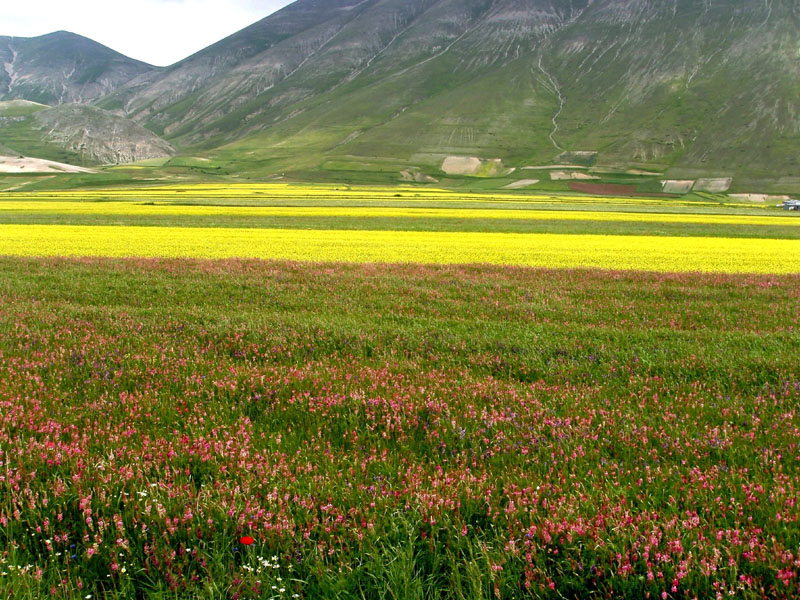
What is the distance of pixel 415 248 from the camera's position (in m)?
27.4

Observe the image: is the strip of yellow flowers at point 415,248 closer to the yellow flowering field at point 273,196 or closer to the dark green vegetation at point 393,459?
the dark green vegetation at point 393,459

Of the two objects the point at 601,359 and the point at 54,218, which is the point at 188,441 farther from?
the point at 54,218

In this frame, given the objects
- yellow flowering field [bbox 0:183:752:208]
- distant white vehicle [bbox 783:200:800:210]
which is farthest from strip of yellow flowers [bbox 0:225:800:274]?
distant white vehicle [bbox 783:200:800:210]

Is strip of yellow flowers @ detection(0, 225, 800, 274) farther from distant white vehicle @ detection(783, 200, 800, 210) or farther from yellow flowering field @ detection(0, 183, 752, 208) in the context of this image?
distant white vehicle @ detection(783, 200, 800, 210)

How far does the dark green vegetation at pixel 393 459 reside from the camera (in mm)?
3350

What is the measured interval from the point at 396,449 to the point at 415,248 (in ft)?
73.9

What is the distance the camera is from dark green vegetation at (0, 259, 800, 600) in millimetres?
3350

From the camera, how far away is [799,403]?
6.48 meters

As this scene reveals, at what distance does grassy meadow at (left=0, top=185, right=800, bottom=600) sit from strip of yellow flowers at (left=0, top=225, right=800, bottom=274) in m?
10.6

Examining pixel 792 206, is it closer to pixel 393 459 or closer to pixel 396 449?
pixel 396 449

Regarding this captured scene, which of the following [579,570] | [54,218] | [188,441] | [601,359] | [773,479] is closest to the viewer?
[579,570]

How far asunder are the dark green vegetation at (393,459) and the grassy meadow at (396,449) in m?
0.03

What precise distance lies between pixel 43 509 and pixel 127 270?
15.1m

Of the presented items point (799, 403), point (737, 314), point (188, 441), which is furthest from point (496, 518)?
point (737, 314)
